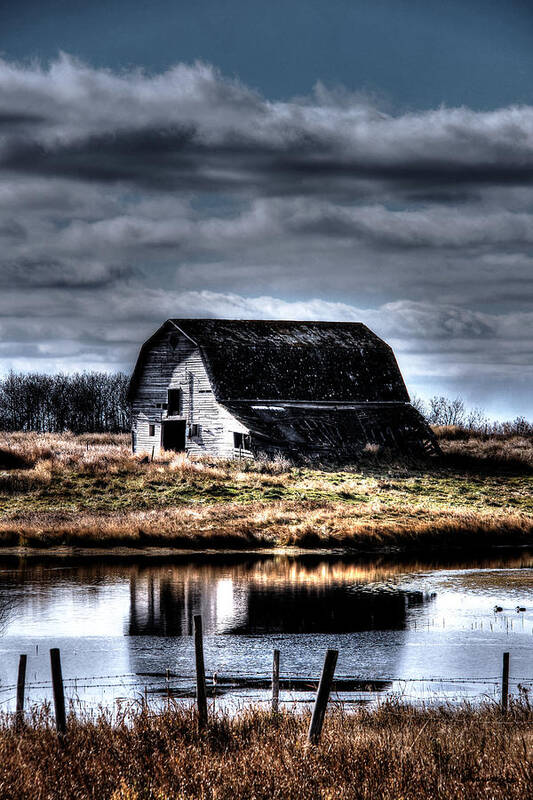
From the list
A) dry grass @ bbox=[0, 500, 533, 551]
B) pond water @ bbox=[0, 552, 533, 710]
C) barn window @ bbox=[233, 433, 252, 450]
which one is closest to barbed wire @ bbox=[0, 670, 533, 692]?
pond water @ bbox=[0, 552, 533, 710]

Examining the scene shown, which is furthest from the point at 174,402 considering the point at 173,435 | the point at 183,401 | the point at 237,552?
the point at 237,552

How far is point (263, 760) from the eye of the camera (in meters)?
11.0

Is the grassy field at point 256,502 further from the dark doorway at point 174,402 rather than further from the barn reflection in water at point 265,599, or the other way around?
the barn reflection in water at point 265,599

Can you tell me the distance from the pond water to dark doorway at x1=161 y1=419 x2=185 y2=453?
25042 millimetres

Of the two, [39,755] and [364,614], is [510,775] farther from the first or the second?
[364,614]

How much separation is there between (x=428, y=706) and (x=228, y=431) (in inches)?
1610

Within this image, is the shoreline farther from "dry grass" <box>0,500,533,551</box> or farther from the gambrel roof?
the gambrel roof

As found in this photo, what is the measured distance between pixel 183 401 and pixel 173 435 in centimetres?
242

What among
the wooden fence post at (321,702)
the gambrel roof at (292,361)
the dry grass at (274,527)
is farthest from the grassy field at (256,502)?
the wooden fence post at (321,702)

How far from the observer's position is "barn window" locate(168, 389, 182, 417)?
194 ft

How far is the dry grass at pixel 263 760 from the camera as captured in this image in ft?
33.5

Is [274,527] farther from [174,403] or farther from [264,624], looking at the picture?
[174,403]

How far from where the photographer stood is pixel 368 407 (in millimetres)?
60469

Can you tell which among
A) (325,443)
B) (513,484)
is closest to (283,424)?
(325,443)
